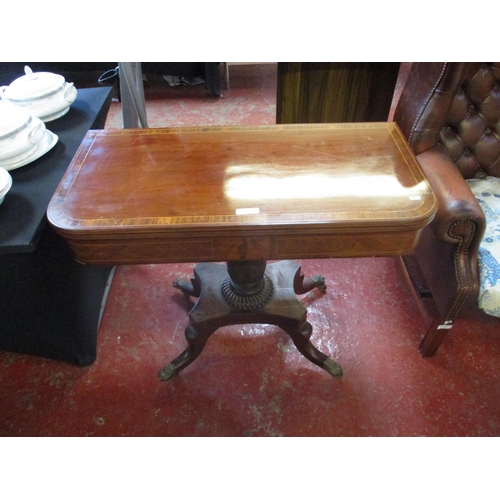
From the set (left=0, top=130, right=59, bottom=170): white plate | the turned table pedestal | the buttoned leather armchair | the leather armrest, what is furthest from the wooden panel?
(left=0, top=130, right=59, bottom=170): white plate

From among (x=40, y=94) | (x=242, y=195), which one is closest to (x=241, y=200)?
(x=242, y=195)

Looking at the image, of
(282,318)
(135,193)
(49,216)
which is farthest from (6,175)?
(282,318)

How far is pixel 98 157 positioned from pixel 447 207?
105 cm

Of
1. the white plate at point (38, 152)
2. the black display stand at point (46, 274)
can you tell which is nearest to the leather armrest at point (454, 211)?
the black display stand at point (46, 274)

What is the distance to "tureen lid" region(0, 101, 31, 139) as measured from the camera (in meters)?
1.03

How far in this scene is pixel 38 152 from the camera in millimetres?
1160

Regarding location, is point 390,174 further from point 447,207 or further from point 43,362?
point 43,362

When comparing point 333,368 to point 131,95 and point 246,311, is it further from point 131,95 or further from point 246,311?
point 131,95

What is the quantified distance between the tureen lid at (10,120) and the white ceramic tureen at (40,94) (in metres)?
0.21

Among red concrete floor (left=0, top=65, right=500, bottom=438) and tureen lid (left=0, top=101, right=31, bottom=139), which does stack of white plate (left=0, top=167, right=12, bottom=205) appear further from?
red concrete floor (left=0, top=65, right=500, bottom=438)

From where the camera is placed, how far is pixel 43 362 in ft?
4.65

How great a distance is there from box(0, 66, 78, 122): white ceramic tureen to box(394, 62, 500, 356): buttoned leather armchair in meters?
1.29

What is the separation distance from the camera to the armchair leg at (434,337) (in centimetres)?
129

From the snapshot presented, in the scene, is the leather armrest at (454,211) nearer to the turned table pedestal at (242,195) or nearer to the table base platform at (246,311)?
the turned table pedestal at (242,195)
